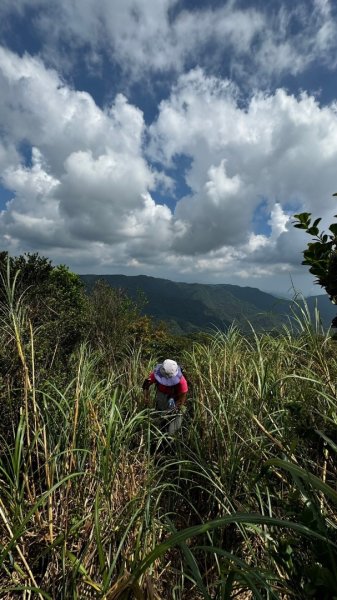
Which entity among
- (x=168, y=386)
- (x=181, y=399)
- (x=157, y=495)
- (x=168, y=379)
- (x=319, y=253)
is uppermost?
(x=319, y=253)

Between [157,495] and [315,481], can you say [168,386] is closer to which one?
[157,495]

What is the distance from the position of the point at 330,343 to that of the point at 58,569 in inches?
118

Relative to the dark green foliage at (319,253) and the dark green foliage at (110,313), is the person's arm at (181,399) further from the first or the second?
the dark green foliage at (110,313)

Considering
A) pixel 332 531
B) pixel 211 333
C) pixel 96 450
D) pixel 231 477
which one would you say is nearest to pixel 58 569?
pixel 96 450

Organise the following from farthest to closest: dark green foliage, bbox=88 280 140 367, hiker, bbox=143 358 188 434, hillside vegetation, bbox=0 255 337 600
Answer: dark green foliage, bbox=88 280 140 367 < hiker, bbox=143 358 188 434 < hillside vegetation, bbox=0 255 337 600

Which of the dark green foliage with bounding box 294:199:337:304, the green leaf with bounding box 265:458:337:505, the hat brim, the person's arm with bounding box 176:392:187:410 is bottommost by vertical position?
the person's arm with bounding box 176:392:187:410

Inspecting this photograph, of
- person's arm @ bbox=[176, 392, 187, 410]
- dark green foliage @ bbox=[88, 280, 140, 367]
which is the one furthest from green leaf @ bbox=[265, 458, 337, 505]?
dark green foliage @ bbox=[88, 280, 140, 367]

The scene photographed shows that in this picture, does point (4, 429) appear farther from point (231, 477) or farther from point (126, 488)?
point (231, 477)

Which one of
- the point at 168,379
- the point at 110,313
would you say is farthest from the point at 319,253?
the point at 110,313

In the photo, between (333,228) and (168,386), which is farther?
(168,386)

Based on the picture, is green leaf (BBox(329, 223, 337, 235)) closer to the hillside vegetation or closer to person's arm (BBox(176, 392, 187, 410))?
the hillside vegetation

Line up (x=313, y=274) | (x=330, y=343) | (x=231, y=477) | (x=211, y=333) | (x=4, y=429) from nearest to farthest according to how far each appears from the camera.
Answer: (x=313, y=274) < (x=231, y=477) < (x=4, y=429) < (x=330, y=343) < (x=211, y=333)

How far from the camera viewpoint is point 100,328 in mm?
15047

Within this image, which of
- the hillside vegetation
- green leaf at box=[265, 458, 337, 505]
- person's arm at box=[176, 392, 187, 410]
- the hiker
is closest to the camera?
green leaf at box=[265, 458, 337, 505]
